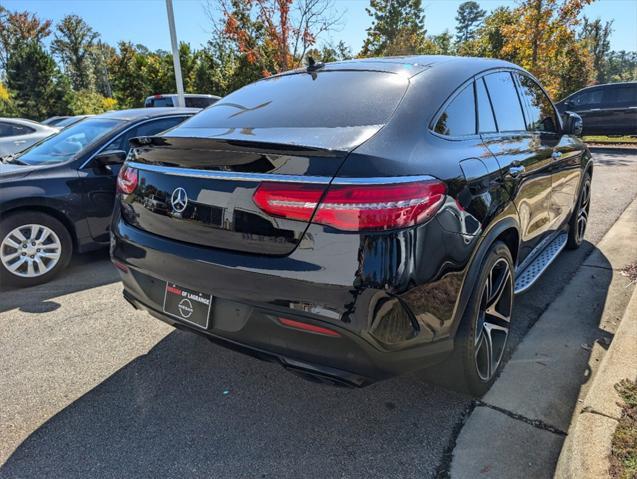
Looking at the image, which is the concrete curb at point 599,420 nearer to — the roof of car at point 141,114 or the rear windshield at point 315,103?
the rear windshield at point 315,103

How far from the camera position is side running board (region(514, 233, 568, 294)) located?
298 cm

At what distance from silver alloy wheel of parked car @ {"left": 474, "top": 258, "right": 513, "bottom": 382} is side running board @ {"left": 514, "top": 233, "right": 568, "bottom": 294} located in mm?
271

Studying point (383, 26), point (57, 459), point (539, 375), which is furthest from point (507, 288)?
point (383, 26)

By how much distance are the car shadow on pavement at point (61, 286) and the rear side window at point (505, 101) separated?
137 inches

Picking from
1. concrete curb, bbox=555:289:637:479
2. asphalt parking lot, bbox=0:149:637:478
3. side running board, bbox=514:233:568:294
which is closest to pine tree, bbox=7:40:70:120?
asphalt parking lot, bbox=0:149:637:478

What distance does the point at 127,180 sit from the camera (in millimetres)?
2398

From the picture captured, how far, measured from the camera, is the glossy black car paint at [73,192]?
3939 mm

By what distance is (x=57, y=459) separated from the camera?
6.55 feet

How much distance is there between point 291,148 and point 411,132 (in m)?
0.53

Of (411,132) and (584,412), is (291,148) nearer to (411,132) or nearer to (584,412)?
(411,132)

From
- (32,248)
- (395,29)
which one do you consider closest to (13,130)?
(32,248)

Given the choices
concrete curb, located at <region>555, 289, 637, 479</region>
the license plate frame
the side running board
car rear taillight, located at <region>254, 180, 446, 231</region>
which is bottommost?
concrete curb, located at <region>555, 289, 637, 479</region>

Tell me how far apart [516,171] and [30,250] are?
13.2 ft

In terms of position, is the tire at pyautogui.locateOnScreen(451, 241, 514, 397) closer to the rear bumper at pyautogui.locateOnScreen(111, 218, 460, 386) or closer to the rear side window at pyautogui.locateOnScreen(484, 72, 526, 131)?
the rear bumper at pyautogui.locateOnScreen(111, 218, 460, 386)
